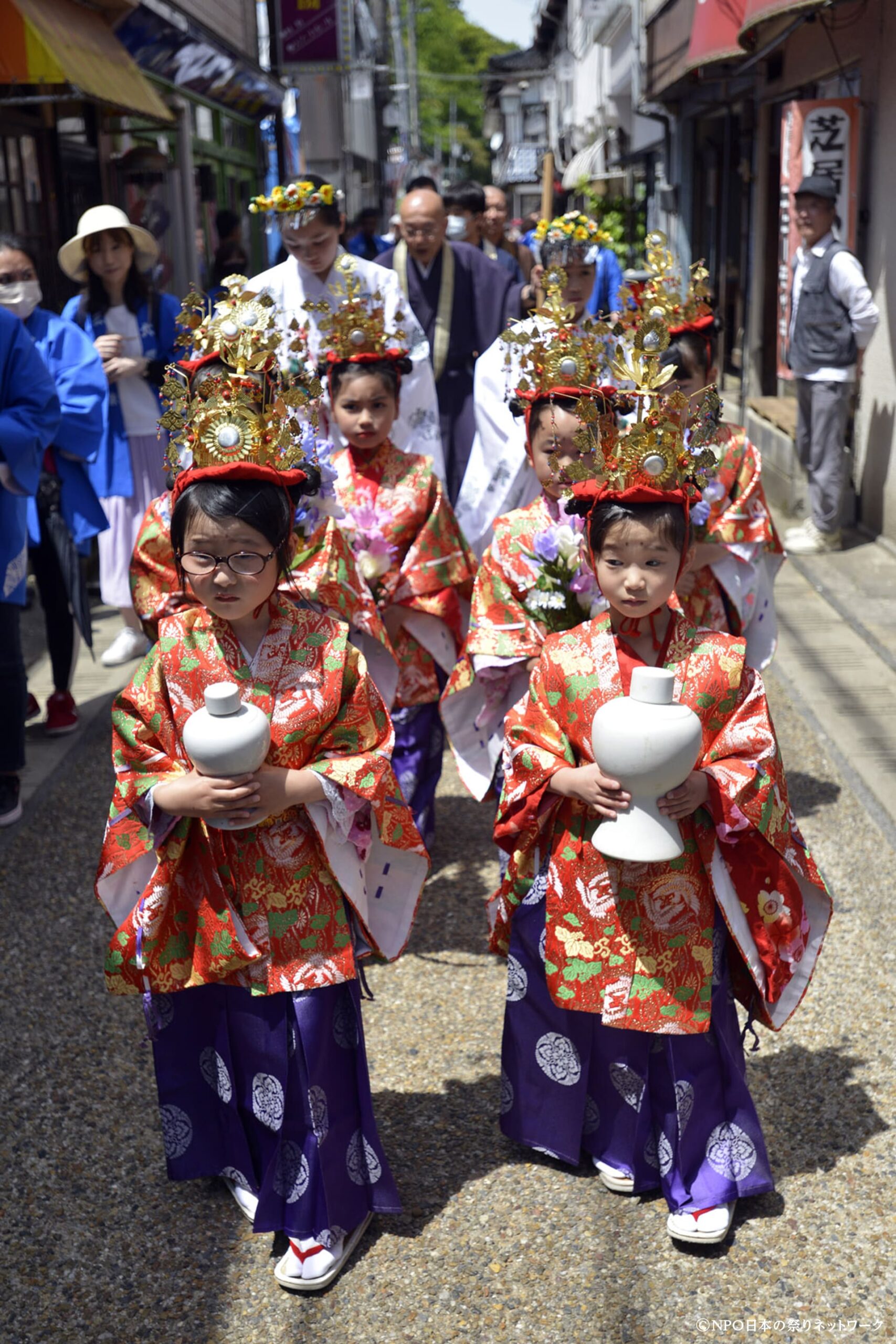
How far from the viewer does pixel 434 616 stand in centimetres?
399

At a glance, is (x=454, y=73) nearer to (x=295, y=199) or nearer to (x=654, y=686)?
(x=295, y=199)

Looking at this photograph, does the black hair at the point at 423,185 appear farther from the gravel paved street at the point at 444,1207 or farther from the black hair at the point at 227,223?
the black hair at the point at 227,223

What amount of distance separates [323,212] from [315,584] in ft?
6.12

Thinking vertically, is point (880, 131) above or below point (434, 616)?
above

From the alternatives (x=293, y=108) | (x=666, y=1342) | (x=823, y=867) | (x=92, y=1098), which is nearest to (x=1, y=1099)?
(x=92, y=1098)

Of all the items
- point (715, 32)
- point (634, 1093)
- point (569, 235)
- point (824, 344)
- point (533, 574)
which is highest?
point (715, 32)

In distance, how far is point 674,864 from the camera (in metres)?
2.45

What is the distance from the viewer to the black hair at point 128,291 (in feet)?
19.6

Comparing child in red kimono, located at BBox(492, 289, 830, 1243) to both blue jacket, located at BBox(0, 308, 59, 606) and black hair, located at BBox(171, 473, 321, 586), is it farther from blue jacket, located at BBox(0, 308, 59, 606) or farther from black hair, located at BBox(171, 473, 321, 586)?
blue jacket, located at BBox(0, 308, 59, 606)

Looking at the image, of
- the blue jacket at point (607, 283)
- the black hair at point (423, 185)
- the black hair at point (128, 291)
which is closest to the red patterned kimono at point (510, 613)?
the black hair at point (423, 185)

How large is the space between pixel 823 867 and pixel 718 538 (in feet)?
3.51

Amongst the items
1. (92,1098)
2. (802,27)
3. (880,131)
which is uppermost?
(802,27)

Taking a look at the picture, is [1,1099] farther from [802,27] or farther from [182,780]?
[802,27]

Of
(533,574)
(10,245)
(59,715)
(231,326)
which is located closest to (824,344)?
(10,245)
